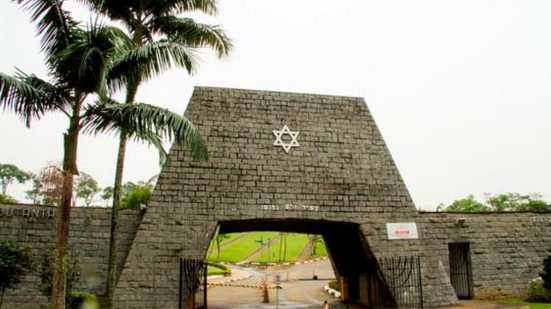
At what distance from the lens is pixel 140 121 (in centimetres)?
982

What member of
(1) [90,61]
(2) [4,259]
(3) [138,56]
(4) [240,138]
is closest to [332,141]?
(4) [240,138]

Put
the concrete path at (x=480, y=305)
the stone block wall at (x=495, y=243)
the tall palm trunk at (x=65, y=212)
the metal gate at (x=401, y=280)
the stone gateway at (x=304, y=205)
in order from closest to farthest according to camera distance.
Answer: the tall palm trunk at (x=65, y=212) < the stone gateway at (x=304, y=205) < the concrete path at (x=480, y=305) < the metal gate at (x=401, y=280) < the stone block wall at (x=495, y=243)

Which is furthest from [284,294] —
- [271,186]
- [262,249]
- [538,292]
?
[262,249]

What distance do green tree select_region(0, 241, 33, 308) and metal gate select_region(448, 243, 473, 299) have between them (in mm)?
12276

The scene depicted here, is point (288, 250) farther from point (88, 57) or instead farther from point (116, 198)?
point (88, 57)

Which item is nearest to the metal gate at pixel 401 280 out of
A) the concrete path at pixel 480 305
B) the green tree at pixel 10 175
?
the concrete path at pixel 480 305

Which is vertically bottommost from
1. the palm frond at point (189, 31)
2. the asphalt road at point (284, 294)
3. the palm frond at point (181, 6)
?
the asphalt road at point (284, 294)

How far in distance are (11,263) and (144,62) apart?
5.21m

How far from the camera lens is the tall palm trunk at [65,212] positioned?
8625 millimetres

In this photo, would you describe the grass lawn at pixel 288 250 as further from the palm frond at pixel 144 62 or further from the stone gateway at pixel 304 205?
the palm frond at pixel 144 62

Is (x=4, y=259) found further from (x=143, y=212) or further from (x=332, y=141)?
(x=332, y=141)

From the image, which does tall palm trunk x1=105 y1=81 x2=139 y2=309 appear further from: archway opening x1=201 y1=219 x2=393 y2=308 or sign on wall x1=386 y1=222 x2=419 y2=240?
sign on wall x1=386 y1=222 x2=419 y2=240

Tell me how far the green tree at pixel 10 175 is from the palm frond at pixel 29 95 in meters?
57.8

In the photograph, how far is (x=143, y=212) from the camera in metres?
14.0
